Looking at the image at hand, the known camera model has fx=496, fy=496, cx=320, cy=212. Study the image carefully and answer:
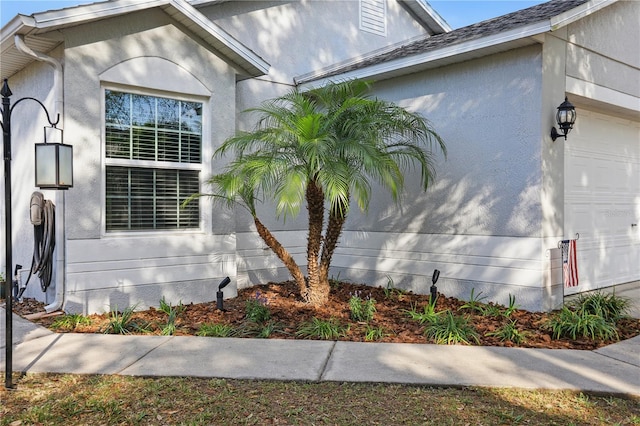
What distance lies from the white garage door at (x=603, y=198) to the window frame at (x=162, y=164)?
17.7 ft

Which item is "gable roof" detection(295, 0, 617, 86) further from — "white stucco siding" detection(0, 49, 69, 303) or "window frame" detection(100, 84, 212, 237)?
"white stucco siding" detection(0, 49, 69, 303)

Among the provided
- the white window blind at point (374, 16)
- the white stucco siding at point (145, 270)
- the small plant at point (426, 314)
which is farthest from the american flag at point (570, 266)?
the white window blind at point (374, 16)

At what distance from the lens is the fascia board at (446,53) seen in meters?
6.21

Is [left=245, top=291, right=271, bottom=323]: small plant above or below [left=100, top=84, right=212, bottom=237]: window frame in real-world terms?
below

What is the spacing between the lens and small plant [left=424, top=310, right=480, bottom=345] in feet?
17.9

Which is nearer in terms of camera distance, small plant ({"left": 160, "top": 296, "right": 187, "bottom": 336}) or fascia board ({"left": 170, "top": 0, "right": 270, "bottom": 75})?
small plant ({"left": 160, "top": 296, "right": 187, "bottom": 336})

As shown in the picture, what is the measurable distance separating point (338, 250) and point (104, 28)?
5.26 m

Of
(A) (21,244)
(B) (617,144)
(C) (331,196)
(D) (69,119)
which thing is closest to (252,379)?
(C) (331,196)

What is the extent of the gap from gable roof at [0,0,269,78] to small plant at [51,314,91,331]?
3434 millimetres

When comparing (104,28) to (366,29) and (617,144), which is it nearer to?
(366,29)

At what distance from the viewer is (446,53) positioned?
→ 23.4 ft

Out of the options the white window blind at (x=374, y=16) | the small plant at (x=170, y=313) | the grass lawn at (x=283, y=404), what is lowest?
the grass lawn at (x=283, y=404)

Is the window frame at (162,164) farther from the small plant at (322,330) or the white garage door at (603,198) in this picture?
the white garage door at (603,198)

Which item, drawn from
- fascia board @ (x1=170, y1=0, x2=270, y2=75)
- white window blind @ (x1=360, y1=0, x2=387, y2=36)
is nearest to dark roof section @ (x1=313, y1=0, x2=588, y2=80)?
fascia board @ (x1=170, y1=0, x2=270, y2=75)
